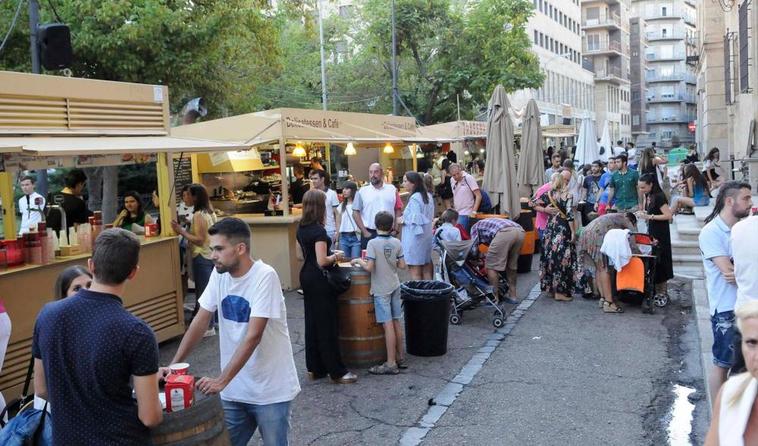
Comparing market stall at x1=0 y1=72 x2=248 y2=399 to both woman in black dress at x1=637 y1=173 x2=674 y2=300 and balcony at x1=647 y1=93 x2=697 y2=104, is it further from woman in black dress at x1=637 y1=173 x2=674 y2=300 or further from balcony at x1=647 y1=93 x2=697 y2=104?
balcony at x1=647 y1=93 x2=697 y2=104

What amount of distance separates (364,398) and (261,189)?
10.9 metres

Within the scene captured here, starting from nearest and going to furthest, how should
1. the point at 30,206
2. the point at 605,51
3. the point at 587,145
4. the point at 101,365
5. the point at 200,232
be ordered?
the point at 101,365
the point at 200,232
the point at 30,206
the point at 587,145
the point at 605,51

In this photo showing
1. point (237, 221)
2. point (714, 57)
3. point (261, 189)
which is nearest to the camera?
point (237, 221)

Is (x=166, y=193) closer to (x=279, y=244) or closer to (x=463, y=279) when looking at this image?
(x=279, y=244)

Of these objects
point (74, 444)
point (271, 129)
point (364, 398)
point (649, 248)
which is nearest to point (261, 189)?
point (271, 129)

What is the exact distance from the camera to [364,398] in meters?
6.77

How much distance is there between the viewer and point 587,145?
22.8m

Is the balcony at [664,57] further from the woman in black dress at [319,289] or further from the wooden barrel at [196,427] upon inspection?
the wooden barrel at [196,427]

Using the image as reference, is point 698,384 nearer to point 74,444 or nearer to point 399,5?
point 74,444

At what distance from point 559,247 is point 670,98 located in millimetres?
115404

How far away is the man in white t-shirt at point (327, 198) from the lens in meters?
11.3

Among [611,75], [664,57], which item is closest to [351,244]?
[611,75]

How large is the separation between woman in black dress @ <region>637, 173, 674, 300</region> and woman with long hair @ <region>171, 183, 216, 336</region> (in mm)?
5508

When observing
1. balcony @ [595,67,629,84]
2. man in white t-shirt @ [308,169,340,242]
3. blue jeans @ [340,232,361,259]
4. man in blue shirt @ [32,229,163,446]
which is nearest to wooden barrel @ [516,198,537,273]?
blue jeans @ [340,232,361,259]
